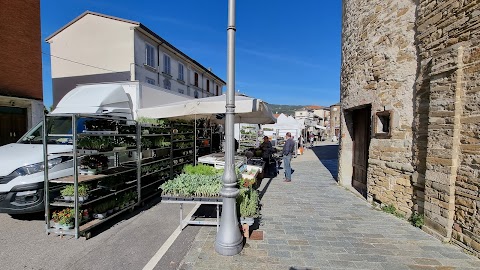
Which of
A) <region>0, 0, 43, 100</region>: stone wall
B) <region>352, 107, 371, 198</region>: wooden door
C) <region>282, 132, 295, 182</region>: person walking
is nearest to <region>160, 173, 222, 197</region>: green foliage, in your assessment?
<region>352, 107, 371, 198</region>: wooden door

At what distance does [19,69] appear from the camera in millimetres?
11359

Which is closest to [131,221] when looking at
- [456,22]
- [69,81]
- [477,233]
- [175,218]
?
[175,218]

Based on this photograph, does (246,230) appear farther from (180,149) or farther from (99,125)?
(180,149)

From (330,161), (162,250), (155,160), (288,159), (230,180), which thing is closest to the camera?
(230,180)

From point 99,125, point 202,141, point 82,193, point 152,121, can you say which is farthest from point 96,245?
point 202,141

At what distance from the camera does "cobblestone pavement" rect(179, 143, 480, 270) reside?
11.7 ft

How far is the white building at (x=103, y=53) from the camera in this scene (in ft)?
56.8

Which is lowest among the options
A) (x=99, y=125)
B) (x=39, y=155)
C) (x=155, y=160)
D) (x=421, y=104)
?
(x=155, y=160)

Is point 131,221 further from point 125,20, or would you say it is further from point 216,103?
point 125,20

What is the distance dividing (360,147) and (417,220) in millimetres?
3038

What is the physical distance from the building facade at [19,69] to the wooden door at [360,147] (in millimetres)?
13842

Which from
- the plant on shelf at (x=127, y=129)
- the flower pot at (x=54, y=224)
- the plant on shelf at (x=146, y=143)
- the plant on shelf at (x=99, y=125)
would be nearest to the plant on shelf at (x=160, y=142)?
the plant on shelf at (x=146, y=143)

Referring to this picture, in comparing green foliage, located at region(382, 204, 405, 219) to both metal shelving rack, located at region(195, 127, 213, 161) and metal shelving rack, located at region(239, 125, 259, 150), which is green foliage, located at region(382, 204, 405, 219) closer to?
metal shelving rack, located at region(195, 127, 213, 161)

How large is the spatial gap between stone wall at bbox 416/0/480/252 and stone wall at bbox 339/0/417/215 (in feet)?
2.00
